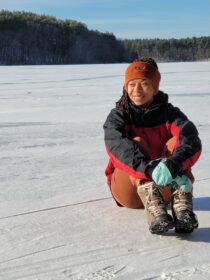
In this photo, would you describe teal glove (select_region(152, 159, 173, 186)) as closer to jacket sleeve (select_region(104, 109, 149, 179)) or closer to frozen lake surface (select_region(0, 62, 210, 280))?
jacket sleeve (select_region(104, 109, 149, 179))

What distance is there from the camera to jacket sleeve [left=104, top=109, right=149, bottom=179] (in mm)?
2143

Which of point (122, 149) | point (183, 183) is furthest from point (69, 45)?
point (183, 183)

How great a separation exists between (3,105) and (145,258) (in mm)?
6629

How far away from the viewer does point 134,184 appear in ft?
7.63

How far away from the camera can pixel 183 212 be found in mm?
2035

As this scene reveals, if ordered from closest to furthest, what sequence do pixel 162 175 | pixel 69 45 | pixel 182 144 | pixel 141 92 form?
pixel 162 175 < pixel 182 144 < pixel 141 92 < pixel 69 45

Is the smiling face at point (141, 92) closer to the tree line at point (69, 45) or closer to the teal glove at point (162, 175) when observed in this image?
the teal glove at point (162, 175)

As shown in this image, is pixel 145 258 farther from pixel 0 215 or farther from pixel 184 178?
pixel 0 215

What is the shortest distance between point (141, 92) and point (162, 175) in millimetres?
522

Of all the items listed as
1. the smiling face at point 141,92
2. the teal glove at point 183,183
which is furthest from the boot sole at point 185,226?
the smiling face at point 141,92

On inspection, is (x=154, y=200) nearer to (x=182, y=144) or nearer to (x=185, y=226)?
(x=185, y=226)

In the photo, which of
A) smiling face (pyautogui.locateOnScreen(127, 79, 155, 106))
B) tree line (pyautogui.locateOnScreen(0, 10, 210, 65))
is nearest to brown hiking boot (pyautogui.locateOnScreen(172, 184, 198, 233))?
smiling face (pyautogui.locateOnScreen(127, 79, 155, 106))

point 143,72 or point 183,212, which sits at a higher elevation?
point 143,72

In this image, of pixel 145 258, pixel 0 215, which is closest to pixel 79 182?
pixel 0 215
